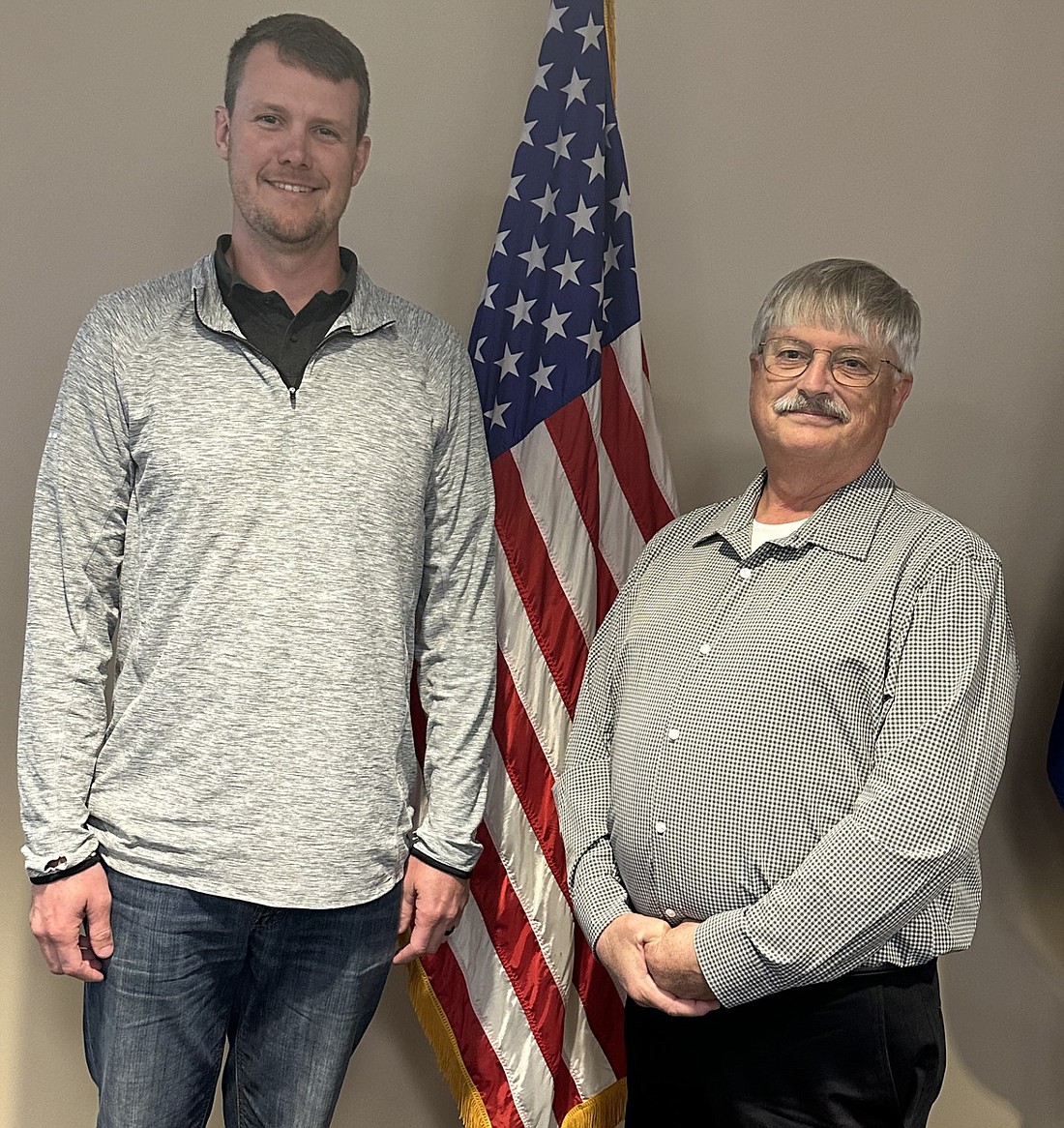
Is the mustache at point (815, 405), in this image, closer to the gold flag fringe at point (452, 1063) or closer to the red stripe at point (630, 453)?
the red stripe at point (630, 453)

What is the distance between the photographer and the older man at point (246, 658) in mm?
1551

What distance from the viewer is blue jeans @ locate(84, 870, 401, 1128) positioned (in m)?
1.55

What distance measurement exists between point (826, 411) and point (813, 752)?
0.48m

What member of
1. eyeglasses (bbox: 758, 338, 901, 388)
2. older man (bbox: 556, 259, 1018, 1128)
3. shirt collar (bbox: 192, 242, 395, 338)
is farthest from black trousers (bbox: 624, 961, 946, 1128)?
shirt collar (bbox: 192, 242, 395, 338)

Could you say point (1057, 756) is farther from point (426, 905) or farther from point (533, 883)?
point (426, 905)

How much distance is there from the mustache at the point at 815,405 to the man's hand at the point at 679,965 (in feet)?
2.37

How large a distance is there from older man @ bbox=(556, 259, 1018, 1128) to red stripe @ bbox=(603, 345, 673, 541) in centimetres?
35

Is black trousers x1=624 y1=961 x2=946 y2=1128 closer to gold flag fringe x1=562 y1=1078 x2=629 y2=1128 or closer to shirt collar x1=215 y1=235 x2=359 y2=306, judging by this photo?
gold flag fringe x1=562 y1=1078 x2=629 y2=1128

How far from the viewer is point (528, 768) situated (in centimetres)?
205

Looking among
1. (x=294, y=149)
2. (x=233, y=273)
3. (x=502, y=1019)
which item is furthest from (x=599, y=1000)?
(x=294, y=149)

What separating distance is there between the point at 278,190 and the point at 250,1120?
1320 mm

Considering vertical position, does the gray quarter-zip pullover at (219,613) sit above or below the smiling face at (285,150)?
below

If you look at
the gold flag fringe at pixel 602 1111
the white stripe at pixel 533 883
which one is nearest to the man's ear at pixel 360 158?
the white stripe at pixel 533 883

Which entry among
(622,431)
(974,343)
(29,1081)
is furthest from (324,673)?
(974,343)
